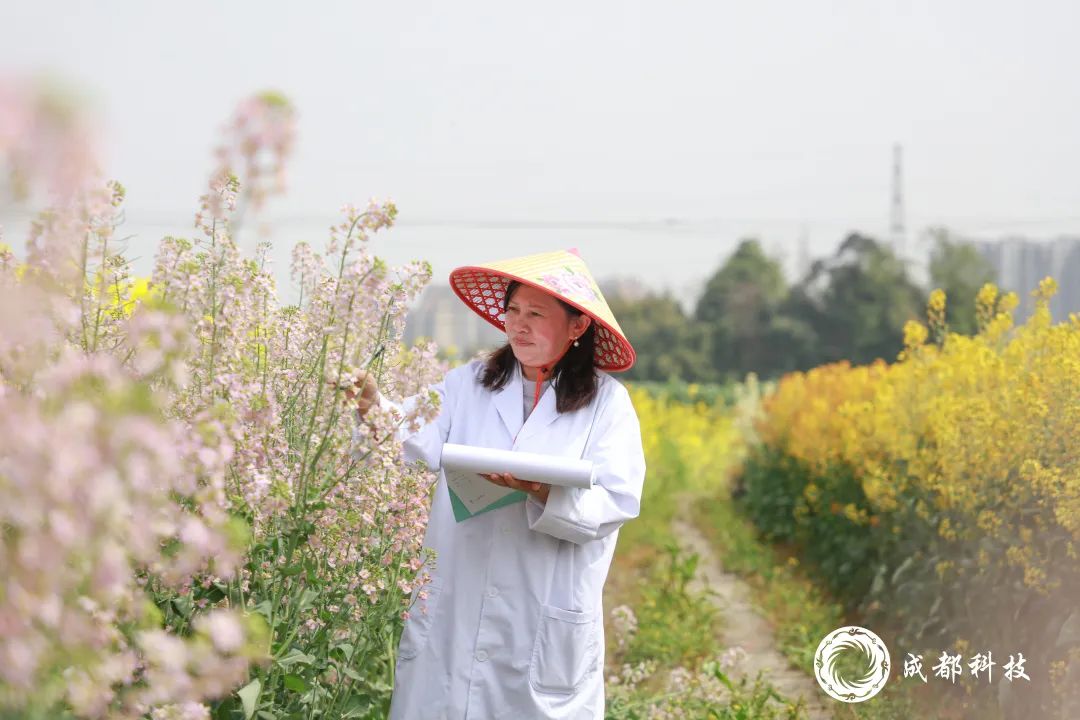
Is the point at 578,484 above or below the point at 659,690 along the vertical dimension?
above

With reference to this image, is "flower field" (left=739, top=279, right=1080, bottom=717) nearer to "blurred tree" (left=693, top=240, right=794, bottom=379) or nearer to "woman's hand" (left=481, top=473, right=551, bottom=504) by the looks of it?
"woman's hand" (left=481, top=473, right=551, bottom=504)

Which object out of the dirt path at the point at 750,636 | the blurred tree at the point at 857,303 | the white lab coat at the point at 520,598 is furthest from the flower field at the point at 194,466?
the blurred tree at the point at 857,303

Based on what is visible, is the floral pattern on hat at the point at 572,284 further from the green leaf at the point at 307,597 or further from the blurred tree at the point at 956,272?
the blurred tree at the point at 956,272

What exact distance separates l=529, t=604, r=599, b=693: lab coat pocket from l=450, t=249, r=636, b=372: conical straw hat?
25.1 inches

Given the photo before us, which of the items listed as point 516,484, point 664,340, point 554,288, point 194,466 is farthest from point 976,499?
point 664,340

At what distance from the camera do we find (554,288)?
2508 millimetres

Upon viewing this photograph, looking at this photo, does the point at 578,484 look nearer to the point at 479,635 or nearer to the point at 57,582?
the point at 479,635

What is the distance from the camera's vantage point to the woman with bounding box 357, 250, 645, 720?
2.51 meters

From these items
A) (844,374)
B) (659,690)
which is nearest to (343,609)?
(659,690)

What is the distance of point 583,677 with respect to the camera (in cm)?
257

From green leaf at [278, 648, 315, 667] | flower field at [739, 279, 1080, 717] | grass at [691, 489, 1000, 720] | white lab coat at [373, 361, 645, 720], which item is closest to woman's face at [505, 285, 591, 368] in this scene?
white lab coat at [373, 361, 645, 720]

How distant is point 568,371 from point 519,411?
0.53 feet

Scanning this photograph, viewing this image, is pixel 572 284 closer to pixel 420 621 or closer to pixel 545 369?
pixel 545 369

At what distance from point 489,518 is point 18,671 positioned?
65.5 inches
